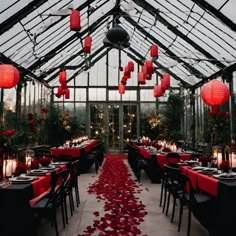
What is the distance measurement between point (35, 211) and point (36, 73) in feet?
32.4

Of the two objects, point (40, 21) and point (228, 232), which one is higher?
point (40, 21)

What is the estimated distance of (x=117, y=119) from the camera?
→ 16.4 meters

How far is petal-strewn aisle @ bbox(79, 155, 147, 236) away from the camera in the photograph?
12.0ft

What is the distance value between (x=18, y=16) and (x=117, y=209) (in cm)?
538

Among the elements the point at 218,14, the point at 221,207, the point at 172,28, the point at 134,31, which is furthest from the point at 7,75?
the point at 134,31

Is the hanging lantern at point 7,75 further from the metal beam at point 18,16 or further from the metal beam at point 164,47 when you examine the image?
the metal beam at point 164,47

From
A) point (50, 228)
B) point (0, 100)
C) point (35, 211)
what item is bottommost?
point (50, 228)

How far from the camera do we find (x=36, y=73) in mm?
12391

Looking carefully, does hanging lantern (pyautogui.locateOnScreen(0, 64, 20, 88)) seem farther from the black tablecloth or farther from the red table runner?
the red table runner

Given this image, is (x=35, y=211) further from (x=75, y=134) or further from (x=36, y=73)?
(x=75, y=134)

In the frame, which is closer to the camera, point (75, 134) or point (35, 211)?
point (35, 211)

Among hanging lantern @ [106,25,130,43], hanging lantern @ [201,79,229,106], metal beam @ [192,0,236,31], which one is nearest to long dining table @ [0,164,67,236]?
hanging lantern @ [201,79,229,106]

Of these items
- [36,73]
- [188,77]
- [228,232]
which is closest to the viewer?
[228,232]

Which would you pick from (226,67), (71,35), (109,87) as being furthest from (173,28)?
(109,87)
